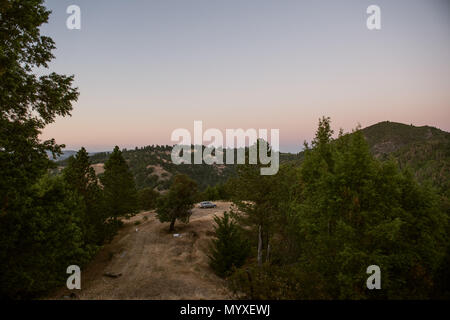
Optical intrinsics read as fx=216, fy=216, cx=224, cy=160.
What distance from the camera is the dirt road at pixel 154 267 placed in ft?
49.5

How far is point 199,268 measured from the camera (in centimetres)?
1980

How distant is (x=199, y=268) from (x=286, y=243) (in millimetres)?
8215

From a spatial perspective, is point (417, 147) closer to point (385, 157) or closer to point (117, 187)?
point (385, 157)

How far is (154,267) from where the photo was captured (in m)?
19.7

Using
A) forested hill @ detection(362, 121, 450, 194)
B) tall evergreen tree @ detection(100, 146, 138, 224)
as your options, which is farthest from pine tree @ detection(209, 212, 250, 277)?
forested hill @ detection(362, 121, 450, 194)

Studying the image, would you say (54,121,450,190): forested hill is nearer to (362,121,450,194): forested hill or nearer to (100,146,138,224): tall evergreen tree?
(362,121,450,194): forested hill

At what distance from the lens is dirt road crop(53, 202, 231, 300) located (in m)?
15.1

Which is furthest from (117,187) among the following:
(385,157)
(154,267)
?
(385,157)

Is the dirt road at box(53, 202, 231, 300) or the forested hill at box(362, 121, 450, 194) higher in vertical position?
the forested hill at box(362, 121, 450, 194)

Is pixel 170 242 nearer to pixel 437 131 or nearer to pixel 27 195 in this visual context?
pixel 27 195

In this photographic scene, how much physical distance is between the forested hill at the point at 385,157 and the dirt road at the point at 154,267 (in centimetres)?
2901

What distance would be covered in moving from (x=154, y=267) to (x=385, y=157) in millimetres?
113037

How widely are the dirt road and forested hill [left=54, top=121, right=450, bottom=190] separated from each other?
2901 centimetres
